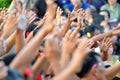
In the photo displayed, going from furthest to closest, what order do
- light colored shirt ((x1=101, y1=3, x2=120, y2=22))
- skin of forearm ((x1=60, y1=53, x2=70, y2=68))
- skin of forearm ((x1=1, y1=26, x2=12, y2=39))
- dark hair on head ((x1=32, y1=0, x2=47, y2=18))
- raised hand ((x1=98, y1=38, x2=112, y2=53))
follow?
light colored shirt ((x1=101, y1=3, x2=120, y2=22))
dark hair on head ((x1=32, y1=0, x2=47, y2=18))
raised hand ((x1=98, y1=38, x2=112, y2=53))
skin of forearm ((x1=1, y1=26, x2=12, y2=39))
skin of forearm ((x1=60, y1=53, x2=70, y2=68))

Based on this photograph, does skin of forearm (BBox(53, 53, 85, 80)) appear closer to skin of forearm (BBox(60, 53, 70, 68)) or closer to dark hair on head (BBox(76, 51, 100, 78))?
skin of forearm (BBox(60, 53, 70, 68))

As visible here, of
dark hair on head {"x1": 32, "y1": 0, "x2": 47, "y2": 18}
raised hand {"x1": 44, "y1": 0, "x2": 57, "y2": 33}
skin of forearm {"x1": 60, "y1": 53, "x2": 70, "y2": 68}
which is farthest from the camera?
dark hair on head {"x1": 32, "y1": 0, "x2": 47, "y2": 18}

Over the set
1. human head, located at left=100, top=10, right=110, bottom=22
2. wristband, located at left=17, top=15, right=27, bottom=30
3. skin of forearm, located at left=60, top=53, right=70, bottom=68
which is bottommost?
human head, located at left=100, top=10, right=110, bottom=22

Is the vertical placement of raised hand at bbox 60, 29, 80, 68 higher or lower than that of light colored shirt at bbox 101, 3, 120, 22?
higher

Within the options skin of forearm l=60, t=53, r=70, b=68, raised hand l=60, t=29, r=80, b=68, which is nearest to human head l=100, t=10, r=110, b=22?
raised hand l=60, t=29, r=80, b=68

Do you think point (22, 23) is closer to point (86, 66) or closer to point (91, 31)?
point (86, 66)

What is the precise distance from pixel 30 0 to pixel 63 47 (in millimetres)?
5709

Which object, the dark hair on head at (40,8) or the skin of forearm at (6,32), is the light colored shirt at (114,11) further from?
the skin of forearm at (6,32)

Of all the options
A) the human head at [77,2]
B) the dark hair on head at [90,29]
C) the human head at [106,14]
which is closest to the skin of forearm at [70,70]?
the dark hair on head at [90,29]

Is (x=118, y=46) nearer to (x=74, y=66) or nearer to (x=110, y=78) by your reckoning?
(x=110, y=78)

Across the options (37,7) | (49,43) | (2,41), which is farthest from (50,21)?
(37,7)

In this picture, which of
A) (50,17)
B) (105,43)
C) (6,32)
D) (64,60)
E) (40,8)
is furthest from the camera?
(40,8)

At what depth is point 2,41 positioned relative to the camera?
4156 millimetres

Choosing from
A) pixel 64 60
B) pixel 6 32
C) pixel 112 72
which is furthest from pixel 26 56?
pixel 112 72
